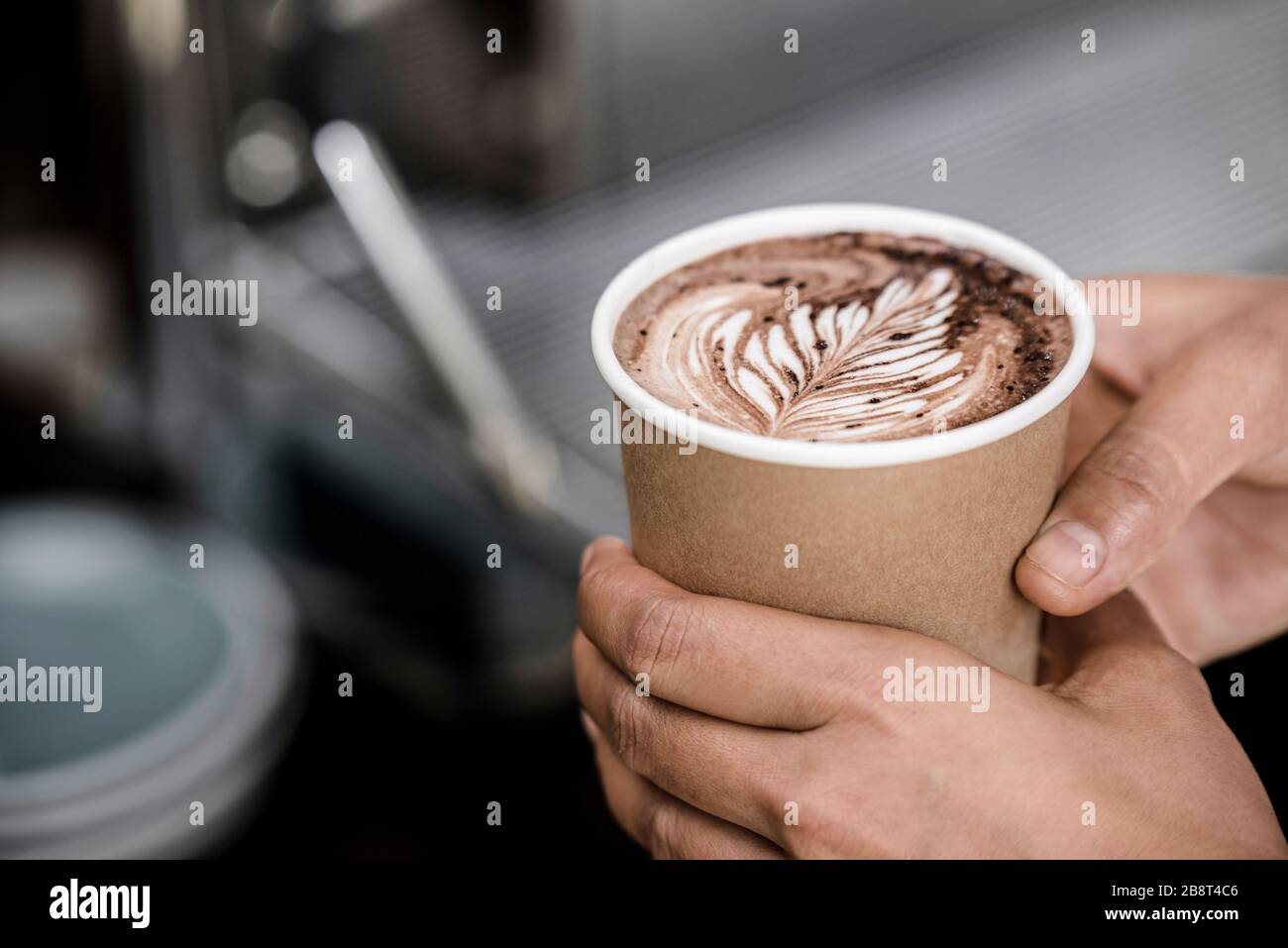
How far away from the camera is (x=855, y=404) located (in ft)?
2.32

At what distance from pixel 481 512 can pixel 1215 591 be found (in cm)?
85

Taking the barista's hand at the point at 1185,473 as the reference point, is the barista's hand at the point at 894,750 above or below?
below

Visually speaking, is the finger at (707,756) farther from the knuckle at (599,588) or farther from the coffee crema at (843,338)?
the coffee crema at (843,338)

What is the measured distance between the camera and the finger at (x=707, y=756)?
0.71m

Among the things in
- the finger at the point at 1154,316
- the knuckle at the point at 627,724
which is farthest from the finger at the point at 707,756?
the finger at the point at 1154,316

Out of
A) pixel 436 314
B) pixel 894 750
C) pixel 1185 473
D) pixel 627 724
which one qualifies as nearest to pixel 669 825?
pixel 627 724

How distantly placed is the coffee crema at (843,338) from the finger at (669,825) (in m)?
0.26

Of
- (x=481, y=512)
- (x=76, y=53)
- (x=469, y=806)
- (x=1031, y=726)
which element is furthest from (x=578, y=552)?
(x=76, y=53)

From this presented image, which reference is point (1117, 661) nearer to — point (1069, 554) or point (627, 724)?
point (1069, 554)

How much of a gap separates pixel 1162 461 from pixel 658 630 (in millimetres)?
351

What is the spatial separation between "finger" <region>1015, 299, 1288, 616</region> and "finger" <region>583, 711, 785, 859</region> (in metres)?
0.23

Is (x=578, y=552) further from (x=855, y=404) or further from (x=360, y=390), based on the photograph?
(x=855, y=404)

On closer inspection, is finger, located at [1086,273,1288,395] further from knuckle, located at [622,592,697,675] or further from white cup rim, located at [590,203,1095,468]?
knuckle, located at [622,592,697,675]

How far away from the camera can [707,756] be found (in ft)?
2.41
